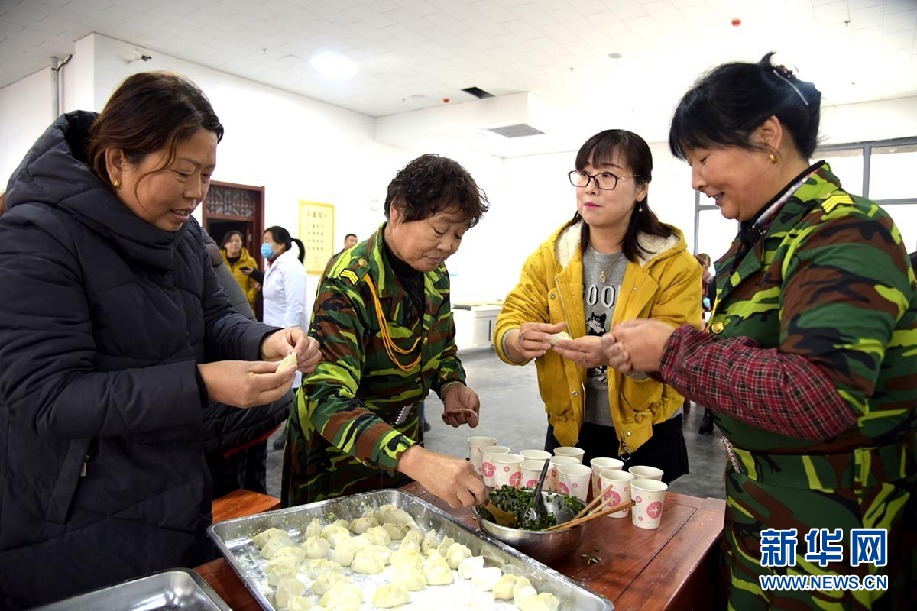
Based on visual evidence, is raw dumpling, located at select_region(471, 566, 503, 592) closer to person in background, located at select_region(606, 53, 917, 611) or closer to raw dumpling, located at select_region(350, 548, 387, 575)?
raw dumpling, located at select_region(350, 548, 387, 575)

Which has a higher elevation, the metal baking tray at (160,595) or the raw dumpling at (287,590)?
the metal baking tray at (160,595)

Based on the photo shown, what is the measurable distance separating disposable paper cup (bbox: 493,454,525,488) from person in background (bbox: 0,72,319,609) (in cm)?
59

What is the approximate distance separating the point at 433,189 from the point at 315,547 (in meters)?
0.92

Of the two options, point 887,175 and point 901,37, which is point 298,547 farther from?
point 887,175

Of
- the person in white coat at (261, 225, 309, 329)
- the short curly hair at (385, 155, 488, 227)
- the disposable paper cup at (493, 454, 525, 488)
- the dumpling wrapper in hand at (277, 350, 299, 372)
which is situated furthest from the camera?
the person in white coat at (261, 225, 309, 329)

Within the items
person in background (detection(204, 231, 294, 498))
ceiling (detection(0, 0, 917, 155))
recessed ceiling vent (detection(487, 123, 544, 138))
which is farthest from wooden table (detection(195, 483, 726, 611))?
recessed ceiling vent (detection(487, 123, 544, 138))

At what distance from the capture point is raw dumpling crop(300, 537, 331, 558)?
4.04 feet

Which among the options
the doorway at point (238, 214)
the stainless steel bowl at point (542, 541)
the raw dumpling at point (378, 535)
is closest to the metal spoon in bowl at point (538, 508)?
the stainless steel bowl at point (542, 541)

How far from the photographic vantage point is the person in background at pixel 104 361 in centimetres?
102

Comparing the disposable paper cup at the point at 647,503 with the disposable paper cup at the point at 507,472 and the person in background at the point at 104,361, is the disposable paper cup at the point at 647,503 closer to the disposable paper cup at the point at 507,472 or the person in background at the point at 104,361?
the disposable paper cup at the point at 507,472

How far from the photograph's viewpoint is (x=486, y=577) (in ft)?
3.71

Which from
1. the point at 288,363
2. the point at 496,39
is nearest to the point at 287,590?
the point at 288,363

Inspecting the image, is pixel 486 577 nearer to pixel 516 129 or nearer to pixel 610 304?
pixel 610 304

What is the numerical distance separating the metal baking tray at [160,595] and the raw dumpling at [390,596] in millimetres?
264
